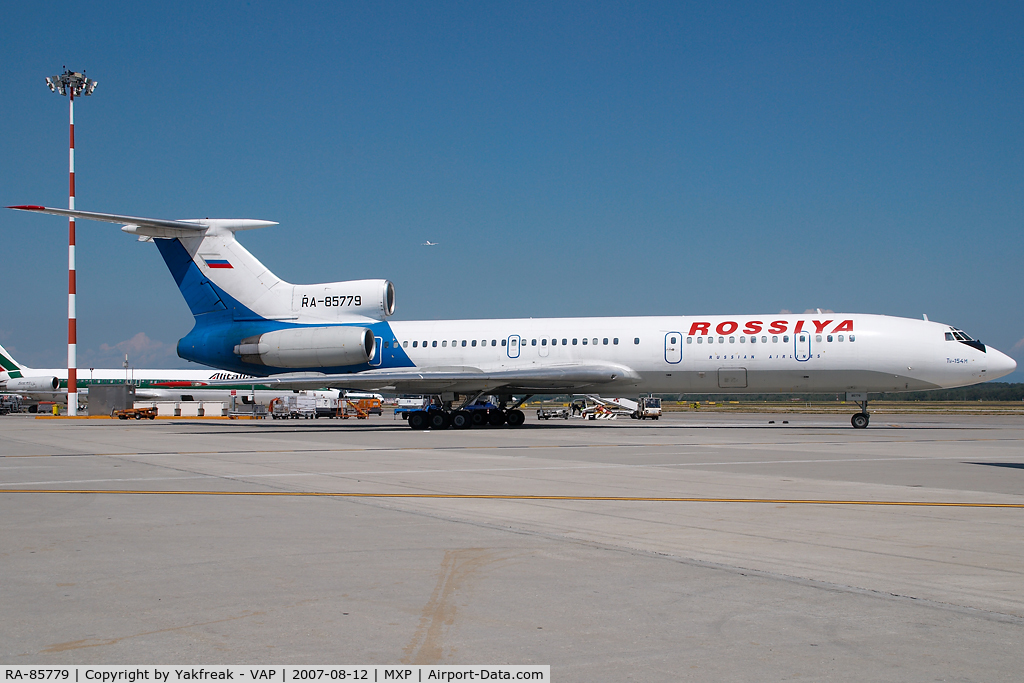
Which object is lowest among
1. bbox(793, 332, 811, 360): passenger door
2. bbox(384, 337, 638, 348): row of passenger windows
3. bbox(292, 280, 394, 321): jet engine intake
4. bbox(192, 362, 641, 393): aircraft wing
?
bbox(192, 362, 641, 393): aircraft wing

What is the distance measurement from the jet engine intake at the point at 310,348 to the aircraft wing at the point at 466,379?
0.64m

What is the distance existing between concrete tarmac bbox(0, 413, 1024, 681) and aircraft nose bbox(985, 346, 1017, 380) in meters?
17.3

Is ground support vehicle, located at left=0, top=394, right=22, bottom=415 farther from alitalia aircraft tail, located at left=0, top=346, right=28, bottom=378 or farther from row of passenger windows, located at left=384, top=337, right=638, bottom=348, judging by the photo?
row of passenger windows, located at left=384, top=337, right=638, bottom=348

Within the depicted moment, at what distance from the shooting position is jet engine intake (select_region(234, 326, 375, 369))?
31.3 meters

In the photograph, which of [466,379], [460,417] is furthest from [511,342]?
[460,417]

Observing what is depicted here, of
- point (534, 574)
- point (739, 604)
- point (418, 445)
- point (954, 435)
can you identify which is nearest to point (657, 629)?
point (739, 604)

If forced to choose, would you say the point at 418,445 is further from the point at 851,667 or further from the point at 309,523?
the point at 851,667

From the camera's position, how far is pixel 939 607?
17.0ft

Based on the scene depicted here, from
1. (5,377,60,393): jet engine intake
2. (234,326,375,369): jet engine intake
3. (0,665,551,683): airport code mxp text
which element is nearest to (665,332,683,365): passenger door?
(234,326,375,369): jet engine intake

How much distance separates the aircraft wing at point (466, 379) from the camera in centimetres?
3049

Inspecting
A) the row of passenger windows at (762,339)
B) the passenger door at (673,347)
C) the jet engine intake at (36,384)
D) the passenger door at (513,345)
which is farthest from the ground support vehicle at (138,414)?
the row of passenger windows at (762,339)

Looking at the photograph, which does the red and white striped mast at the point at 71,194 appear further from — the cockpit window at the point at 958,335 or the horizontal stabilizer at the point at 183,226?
the cockpit window at the point at 958,335

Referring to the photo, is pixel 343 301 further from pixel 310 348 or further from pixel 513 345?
pixel 513 345

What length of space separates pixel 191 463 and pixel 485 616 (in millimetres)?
12926
